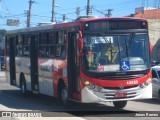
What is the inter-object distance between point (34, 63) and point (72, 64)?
466 cm

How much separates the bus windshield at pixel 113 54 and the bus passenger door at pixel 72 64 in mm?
756

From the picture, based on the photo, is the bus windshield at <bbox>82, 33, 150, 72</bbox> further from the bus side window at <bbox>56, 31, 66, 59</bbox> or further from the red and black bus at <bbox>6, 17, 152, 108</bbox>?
the bus side window at <bbox>56, 31, 66, 59</bbox>

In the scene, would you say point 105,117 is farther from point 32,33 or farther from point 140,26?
point 32,33

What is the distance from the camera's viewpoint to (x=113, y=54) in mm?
14453

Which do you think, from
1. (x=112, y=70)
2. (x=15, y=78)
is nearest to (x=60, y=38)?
(x=112, y=70)

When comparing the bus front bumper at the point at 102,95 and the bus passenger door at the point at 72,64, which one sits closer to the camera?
the bus front bumper at the point at 102,95

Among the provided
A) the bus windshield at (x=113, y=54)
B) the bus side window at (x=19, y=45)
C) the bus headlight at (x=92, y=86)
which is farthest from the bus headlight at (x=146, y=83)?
the bus side window at (x=19, y=45)

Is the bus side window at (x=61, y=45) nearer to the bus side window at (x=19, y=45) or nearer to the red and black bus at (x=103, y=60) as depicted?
the red and black bus at (x=103, y=60)

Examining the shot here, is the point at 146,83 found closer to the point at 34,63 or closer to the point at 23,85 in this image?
the point at 34,63

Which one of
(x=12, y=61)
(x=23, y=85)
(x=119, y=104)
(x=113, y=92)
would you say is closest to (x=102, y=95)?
(x=113, y=92)

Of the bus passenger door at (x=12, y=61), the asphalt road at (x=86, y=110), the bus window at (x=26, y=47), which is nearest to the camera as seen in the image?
the asphalt road at (x=86, y=110)

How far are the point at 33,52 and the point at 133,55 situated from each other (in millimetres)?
6264

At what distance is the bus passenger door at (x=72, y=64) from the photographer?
15094 millimetres

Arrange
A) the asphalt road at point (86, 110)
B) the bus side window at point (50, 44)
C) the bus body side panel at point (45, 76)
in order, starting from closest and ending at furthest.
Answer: the asphalt road at point (86, 110), the bus side window at point (50, 44), the bus body side panel at point (45, 76)
